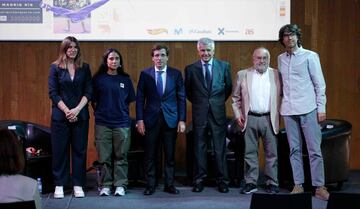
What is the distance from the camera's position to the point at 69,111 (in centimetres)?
486

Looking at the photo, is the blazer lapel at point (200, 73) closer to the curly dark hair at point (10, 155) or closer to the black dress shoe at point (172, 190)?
the black dress shoe at point (172, 190)

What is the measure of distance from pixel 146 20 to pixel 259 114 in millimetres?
1809

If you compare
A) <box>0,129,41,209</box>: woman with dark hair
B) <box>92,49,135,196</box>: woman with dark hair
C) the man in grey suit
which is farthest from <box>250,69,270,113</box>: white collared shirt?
<box>0,129,41,209</box>: woman with dark hair

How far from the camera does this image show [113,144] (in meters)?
5.11

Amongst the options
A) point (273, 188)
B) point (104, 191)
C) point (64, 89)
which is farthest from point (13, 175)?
point (273, 188)

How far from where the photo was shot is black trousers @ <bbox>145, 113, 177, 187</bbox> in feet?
16.7

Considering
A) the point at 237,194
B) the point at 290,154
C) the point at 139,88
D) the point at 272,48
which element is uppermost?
the point at 272,48

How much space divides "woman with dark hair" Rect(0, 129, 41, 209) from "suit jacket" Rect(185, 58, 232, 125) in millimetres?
2644

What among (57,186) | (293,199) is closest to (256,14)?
(57,186)

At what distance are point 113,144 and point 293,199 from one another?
2.51 m

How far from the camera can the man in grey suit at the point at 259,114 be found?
504 centimetres

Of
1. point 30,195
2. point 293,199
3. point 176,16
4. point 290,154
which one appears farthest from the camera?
point 176,16

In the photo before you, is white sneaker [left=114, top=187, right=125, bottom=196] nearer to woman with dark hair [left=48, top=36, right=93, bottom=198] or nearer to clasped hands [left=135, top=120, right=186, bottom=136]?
woman with dark hair [left=48, top=36, right=93, bottom=198]

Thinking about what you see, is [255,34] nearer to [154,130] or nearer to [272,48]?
[272,48]
